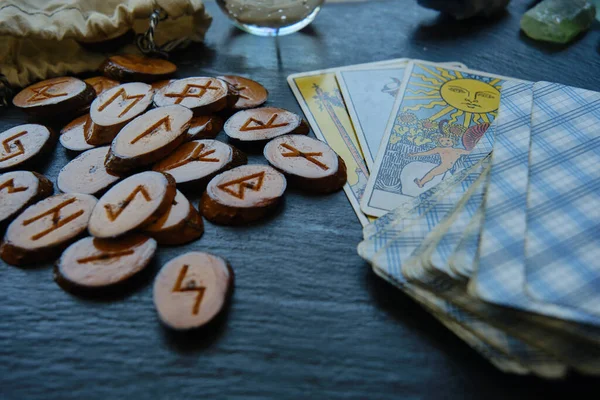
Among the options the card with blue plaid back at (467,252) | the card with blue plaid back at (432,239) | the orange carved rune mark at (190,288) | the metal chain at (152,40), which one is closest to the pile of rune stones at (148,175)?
the orange carved rune mark at (190,288)

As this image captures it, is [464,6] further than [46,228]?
Yes

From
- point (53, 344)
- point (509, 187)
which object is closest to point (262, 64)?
point (509, 187)

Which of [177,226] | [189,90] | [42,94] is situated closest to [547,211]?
[177,226]

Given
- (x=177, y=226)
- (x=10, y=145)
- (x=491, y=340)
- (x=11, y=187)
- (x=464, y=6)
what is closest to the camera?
(x=491, y=340)

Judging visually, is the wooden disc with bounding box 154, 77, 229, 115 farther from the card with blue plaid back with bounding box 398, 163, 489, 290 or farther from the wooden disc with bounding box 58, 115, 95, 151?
the card with blue plaid back with bounding box 398, 163, 489, 290

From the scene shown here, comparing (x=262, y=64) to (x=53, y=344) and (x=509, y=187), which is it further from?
(x=53, y=344)

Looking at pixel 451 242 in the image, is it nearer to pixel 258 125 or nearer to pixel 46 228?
pixel 258 125

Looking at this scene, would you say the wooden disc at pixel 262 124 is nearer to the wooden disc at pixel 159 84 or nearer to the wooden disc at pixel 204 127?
the wooden disc at pixel 204 127
